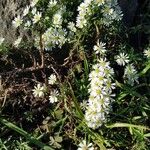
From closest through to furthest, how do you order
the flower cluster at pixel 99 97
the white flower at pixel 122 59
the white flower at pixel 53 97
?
the flower cluster at pixel 99 97
the white flower at pixel 53 97
the white flower at pixel 122 59

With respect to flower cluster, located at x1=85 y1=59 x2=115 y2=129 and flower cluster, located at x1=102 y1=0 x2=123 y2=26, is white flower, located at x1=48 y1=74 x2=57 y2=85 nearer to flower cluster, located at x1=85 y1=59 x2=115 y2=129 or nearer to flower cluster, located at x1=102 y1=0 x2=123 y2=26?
flower cluster, located at x1=85 y1=59 x2=115 y2=129

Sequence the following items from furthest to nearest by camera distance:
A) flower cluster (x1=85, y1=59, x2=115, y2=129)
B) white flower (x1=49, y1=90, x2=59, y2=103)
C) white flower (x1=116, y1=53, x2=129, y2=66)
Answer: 1. white flower (x1=116, y1=53, x2=129, y2=66)
2. white flower (x1=49, y1=90, x2=59, y2=103)
3. flower cluster (x1=85, y1=59, x2=115, y2=129)

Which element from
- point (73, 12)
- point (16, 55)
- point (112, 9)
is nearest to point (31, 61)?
point (16, 55)

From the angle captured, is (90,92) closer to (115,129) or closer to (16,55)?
(115,129)

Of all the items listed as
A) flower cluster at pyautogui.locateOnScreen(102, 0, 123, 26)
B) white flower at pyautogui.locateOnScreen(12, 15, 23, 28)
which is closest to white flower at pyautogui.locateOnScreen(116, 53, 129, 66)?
flower cluster at pyautogui.locateOnScreen(102, 0, 123, 26)

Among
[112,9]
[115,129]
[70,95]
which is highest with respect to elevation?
[112,9]

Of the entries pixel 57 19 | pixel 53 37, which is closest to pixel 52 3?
pixel 57 19

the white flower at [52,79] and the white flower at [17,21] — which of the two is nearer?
the white flower at [52,79]

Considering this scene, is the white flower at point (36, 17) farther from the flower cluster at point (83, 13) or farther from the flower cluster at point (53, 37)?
the flower cluster at point (83, 13)

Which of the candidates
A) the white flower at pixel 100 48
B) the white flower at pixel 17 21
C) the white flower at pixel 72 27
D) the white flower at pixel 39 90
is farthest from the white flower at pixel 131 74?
the white flower at pixel 17 21
